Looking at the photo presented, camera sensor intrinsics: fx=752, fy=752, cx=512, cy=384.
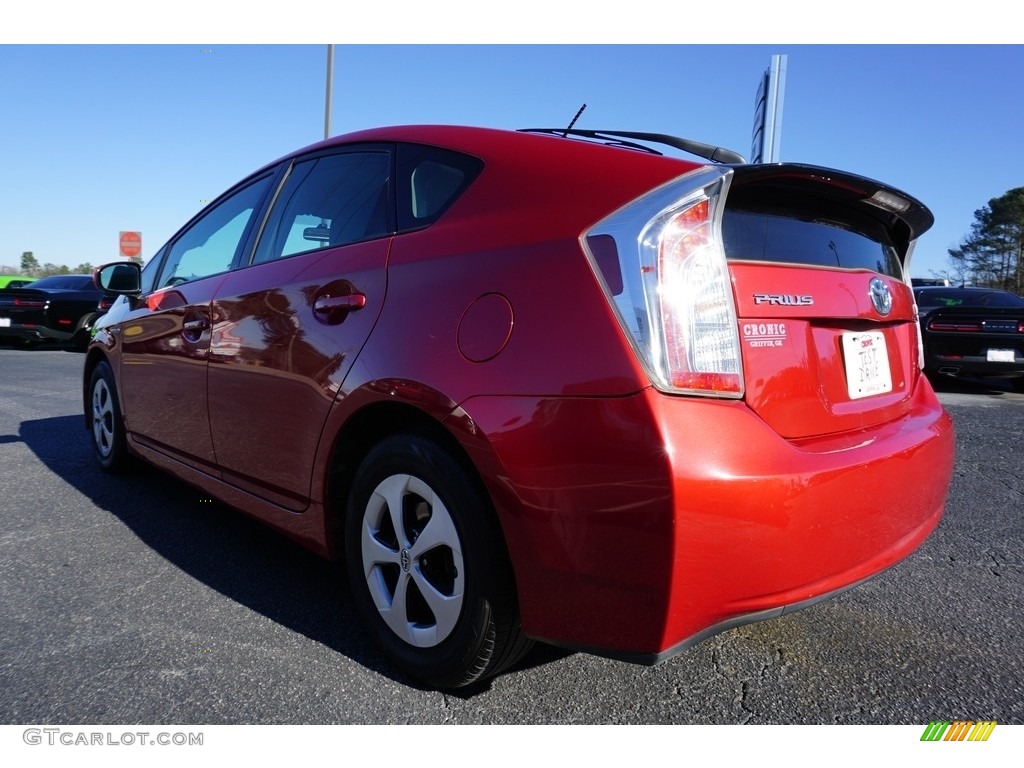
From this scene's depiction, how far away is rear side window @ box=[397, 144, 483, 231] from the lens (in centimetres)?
214

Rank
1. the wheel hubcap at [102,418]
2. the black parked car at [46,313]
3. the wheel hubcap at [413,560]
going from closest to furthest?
1. the wheel hubcap at [413,560]
2. the wheel hubcap at [102,418]
3. the black parked car at [46,313]

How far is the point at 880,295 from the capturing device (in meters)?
2.19

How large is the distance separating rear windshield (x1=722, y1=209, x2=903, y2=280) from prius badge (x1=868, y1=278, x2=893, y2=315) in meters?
0.06

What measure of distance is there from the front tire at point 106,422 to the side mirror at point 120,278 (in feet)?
1.49

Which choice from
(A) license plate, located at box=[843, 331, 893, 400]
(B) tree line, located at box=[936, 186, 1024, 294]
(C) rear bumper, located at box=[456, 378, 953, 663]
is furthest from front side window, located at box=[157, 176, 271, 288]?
(B) tree line, located at box=[936, 186, 1024, 294]

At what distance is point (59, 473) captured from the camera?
4.33 metres

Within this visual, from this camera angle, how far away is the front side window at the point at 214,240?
3.11 meters

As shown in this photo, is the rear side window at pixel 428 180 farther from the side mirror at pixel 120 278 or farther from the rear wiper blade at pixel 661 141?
the side mirror at pixel 120 278
